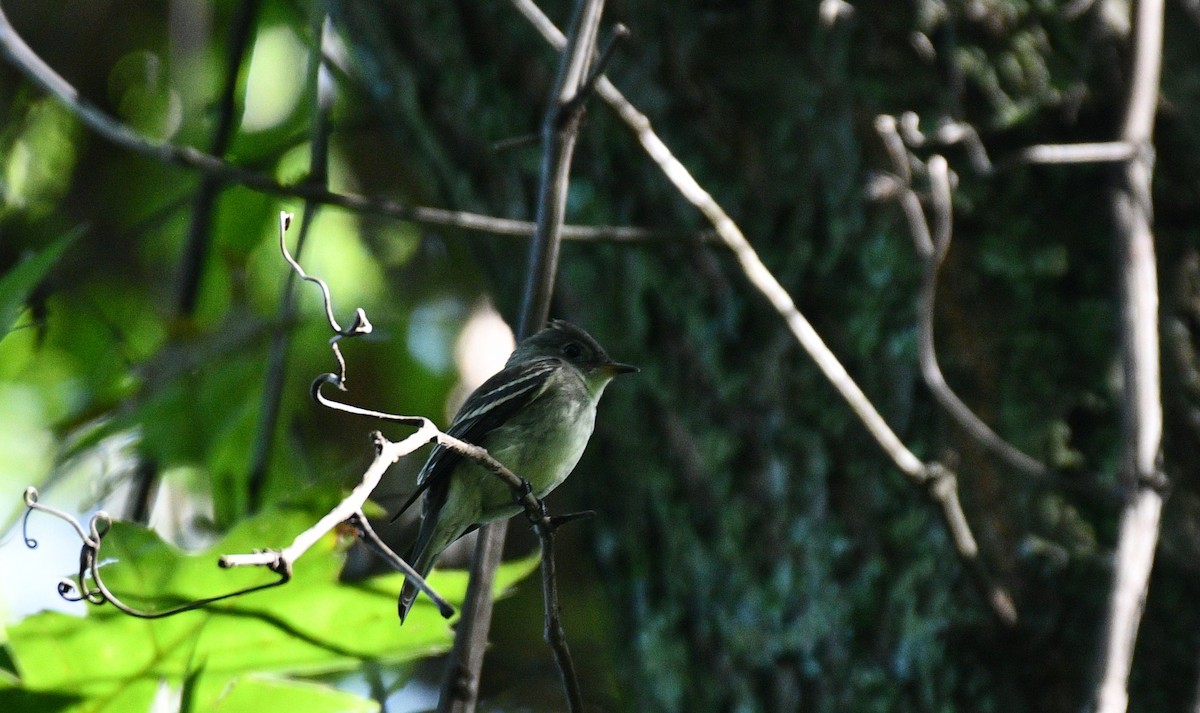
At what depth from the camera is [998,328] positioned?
297cm

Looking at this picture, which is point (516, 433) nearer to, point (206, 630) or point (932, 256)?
point (206, 630)

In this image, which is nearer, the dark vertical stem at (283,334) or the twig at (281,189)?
the twig at (281,189)

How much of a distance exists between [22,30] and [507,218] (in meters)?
3.01

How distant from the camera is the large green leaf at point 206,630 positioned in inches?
75.5

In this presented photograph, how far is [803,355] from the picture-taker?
3.05 m

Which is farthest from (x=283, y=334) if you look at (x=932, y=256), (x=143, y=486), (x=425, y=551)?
(x=932, y=256)

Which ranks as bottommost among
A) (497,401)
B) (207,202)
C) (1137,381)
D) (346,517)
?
(1137,381)

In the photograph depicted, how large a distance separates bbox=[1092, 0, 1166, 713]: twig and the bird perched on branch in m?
1.18

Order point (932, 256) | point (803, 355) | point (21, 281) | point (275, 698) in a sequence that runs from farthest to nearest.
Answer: point (803, 355) < point (932, 256) < point (21, 281) < point (275, 698)

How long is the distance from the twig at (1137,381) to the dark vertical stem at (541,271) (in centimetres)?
139

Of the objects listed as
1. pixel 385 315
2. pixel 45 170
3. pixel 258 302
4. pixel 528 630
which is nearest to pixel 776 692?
pixel 528 630

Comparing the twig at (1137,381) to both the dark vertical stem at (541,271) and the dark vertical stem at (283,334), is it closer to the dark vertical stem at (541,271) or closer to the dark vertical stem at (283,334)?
the dark vertical stem at (541,271)

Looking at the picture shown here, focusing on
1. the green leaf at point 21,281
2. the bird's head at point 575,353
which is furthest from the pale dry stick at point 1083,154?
the green leaf at point 21,281

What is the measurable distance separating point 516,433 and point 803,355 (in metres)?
0.87
